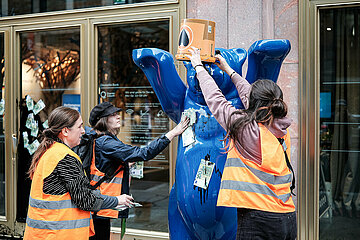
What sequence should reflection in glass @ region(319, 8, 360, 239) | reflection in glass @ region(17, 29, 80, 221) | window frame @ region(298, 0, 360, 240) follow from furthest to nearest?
1. reflection in glass @ region(17, 29, 80, 221)
2. reflection in glass @ region(319, 8, 360, 239)
3. window frame @ region(298, 0, 360, 240)

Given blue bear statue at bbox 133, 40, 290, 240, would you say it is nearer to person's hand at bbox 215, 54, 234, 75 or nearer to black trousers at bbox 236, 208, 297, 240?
person's hand at bbox 215, 54, 234, 75

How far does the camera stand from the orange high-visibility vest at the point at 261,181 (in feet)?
8.01

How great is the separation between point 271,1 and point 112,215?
8.22ft

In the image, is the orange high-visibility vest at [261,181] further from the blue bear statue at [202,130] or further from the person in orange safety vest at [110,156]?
the person in orange safety vest at [110,156]

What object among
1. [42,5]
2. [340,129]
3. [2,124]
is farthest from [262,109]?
[2,124]

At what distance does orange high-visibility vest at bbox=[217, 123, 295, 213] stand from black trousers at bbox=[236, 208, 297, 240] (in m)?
0.04

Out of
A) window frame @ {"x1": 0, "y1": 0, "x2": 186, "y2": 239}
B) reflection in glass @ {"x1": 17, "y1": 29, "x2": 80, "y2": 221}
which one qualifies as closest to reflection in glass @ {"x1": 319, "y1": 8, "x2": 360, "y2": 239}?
window frame @ {"x1": 0, "y1": 0, "x2": 186, "y2": 239}

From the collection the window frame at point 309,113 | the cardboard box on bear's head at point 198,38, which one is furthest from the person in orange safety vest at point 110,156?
the window frame at point 309,113

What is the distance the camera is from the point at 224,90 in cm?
309

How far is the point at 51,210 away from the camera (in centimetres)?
257

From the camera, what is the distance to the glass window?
5199mm

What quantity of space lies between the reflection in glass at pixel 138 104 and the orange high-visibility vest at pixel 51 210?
2.48 m

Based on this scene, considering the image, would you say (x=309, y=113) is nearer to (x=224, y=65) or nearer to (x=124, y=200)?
(x=224, y=65)

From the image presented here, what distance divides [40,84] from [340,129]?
3.75m
